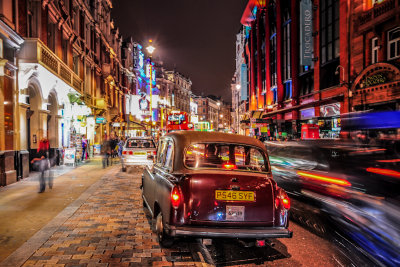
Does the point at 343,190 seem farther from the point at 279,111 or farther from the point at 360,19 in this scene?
the point at 279,111

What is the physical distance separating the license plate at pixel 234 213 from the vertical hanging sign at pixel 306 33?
2384 centimetres

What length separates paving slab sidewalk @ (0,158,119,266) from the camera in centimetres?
530

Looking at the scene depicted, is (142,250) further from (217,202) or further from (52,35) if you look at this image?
(52,35)

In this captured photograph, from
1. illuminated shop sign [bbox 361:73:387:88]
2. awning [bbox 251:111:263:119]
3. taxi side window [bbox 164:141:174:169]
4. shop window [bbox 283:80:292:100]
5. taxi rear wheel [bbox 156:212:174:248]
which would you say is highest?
shop window [bbox 283:80:292:100]

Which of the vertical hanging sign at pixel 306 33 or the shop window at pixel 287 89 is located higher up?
the vertical hanging sign at pixel 306 33

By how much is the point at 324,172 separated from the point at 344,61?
56.7 ft

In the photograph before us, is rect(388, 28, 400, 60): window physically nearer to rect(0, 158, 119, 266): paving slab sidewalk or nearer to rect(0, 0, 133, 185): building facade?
rect(0, 158, 119, 266): paving slab sidewalk

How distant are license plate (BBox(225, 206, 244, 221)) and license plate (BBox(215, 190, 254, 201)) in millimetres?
129

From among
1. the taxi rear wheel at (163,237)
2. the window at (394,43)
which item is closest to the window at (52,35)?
the taxi rear wheel at (163,237)

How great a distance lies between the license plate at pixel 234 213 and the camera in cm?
431

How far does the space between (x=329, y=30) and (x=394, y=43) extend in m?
7.62

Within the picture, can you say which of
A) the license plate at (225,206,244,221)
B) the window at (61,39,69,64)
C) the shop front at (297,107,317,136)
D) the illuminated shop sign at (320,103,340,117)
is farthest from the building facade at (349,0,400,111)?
the window at (61,39,69,64)

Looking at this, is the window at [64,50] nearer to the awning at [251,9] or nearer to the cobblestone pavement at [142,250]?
the cobblestone pavement at [142,250]

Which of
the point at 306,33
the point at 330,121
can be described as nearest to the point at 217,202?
the point at 330,121
